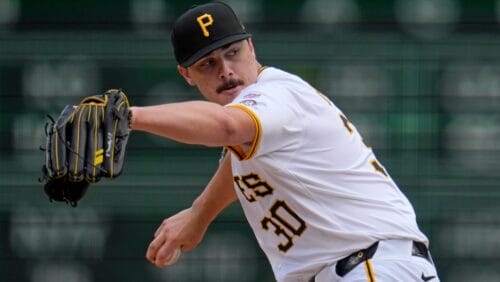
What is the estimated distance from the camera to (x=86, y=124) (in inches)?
153

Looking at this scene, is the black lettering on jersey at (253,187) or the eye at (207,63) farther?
the eye at (207,63)

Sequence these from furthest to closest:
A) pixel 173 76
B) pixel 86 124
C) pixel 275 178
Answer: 1. pixel 173 76
2. pixel 275 178
3. pixel 86 124

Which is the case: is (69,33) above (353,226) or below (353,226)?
below

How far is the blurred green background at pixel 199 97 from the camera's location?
301 inches

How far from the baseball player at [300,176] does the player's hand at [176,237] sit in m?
0.34

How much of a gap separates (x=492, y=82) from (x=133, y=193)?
6.52 feet

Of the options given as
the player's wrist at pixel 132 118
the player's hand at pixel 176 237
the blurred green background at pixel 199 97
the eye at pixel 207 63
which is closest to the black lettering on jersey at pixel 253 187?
the eye at pixel 207 63

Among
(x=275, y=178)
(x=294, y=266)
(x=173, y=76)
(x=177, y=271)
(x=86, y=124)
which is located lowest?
(x=177, y=271)

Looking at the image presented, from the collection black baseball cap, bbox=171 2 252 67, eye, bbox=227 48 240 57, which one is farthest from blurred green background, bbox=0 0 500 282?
eye, bbox=227 48 240 57

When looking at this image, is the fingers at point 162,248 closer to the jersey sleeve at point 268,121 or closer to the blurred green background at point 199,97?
the jersey sleeve at point 268,121

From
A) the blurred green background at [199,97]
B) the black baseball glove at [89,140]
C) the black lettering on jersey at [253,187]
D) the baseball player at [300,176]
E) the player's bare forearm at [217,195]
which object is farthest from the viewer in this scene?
the blurred green background at [199,97]

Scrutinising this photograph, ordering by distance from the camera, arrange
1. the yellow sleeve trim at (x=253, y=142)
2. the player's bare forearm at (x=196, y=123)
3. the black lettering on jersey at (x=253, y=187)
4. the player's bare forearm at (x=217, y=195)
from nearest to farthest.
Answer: the player's bare forearm at (x=196, y=123) → the yellow sleeve trim at (x=253, y=142) → the black lettering on jersey at (x=253, y=187) → the player's bare forearm at (x=217, y=195)

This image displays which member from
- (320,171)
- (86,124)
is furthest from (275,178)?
(86,124)

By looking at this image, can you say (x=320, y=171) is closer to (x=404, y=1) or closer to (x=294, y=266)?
(x=294, y=266)
